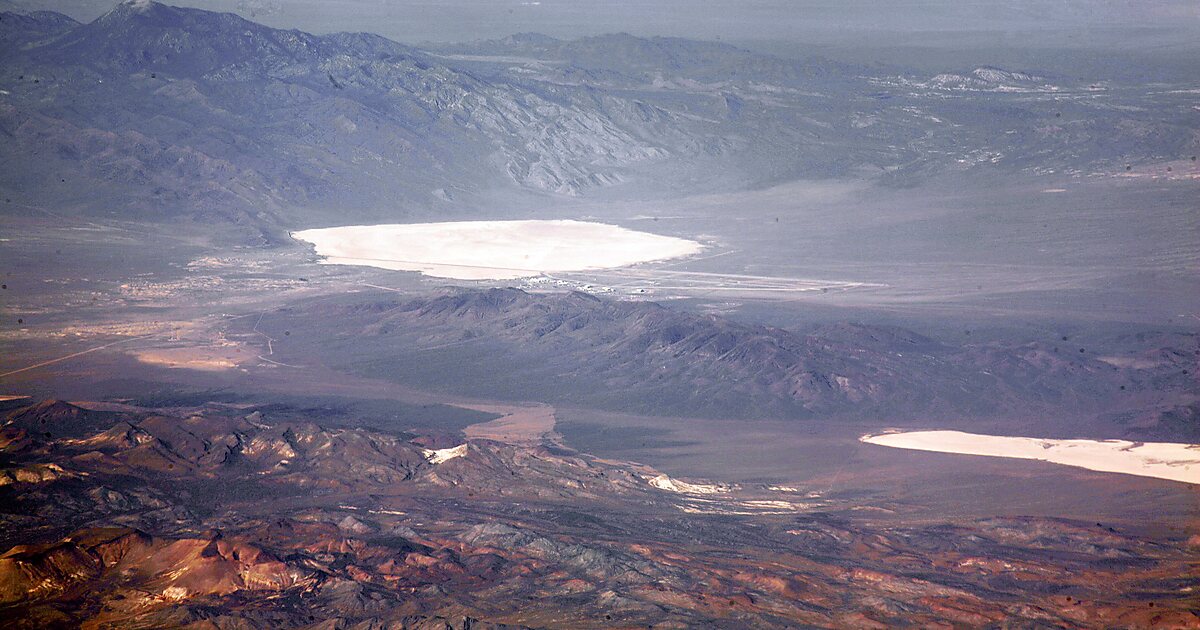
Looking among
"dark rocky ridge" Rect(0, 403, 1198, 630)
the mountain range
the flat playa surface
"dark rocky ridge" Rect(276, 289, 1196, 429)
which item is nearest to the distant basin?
the mountain range

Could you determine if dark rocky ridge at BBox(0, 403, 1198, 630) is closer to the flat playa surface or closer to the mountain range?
the flat playa surface

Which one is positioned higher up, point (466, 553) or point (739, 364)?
point (739, 364)

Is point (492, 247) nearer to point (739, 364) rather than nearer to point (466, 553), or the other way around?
point (739, 364)

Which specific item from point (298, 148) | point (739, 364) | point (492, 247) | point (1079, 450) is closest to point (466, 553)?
point (1079, 450)

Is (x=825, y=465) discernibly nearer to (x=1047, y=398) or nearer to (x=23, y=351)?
(x=1047, y=398)

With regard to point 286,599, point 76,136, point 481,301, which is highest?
point 76,136

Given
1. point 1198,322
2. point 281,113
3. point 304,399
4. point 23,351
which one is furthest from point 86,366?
point 281,113
